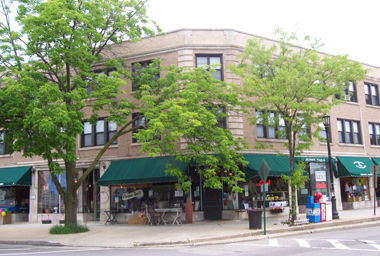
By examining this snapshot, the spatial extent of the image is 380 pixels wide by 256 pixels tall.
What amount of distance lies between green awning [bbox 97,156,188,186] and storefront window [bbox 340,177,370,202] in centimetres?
1267

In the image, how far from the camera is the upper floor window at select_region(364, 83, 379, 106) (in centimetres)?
2761

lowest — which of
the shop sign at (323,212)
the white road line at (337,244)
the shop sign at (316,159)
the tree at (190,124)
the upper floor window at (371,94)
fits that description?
the white road line at (337,244)

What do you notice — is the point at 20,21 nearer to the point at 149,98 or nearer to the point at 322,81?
the point at 149,98

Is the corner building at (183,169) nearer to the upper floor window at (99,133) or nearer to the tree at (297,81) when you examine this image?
the upper floor window at (99,133)

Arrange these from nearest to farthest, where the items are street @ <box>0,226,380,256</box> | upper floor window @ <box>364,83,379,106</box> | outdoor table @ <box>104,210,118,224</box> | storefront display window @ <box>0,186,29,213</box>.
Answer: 1. street @ <box>0,226,380,256</box>
2. outdoor table @ <box>104,210,118,224</box>
3. storefront display window @ <box>0,186,29,213</box>
4. upper floor window @ <box>364,83,379,106</box>

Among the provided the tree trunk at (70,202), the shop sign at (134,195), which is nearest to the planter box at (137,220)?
the shop sign at (134,195)

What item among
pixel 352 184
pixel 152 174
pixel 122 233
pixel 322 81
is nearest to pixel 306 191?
pixel 352 184

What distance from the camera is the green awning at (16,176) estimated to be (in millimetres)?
23414

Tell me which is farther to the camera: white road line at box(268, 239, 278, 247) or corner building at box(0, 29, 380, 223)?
corner building at box(0, 29, 380, 223)

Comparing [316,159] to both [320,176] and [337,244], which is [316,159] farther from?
[337,244]

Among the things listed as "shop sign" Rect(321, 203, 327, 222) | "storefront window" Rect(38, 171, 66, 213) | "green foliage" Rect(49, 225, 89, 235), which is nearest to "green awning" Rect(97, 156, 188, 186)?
"green foliage" Rect(49, 225, 89, 235)

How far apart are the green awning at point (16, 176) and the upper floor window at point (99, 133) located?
4.43m

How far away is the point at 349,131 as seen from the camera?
2609 centimetres

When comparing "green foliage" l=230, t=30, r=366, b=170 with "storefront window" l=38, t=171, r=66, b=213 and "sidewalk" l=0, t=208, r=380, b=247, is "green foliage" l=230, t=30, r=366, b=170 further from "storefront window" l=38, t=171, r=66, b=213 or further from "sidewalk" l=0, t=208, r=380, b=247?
"storefront window" l=38, t=171, r=66, b=213
